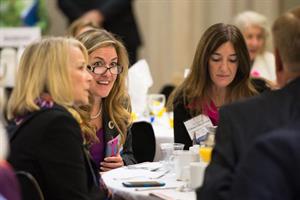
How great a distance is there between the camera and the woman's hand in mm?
Answer: 3521

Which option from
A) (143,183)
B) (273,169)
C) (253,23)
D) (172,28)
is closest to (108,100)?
(143,183)

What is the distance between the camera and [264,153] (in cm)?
180

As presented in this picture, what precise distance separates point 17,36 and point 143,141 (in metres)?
4.04

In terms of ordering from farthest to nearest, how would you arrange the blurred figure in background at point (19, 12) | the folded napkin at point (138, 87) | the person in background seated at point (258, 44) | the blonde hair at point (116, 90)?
the blurred figure in background at point (19, 12)
the person in background seated at point (258, 44)
the folded napkin at point (138, 87)
the blonde hair at point (116, 90)

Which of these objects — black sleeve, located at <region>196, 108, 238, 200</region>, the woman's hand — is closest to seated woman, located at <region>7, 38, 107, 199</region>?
black sleeve, located at <region>196, 108, 238, 200</region>

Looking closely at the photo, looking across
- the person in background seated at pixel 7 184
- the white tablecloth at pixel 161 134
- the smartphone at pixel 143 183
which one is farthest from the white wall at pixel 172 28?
the person in background seated at pixel 7 184

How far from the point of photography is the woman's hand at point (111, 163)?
3.52 metres

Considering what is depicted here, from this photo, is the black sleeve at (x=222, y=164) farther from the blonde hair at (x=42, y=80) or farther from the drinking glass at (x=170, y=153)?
the drinking glass at (x=170, y=153)

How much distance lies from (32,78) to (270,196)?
1.21 m

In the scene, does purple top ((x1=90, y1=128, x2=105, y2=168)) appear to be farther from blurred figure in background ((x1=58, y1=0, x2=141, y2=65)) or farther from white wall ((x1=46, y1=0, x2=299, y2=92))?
white wall ((x1=46, y1=0, x2=299, y2=92))

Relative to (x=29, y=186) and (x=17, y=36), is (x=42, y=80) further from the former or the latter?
(x=17, y=36)

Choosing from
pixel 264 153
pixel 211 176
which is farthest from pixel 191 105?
pixel 264 153

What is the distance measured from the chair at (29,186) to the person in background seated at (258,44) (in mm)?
4014

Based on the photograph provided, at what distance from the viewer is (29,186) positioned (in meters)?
2.42
